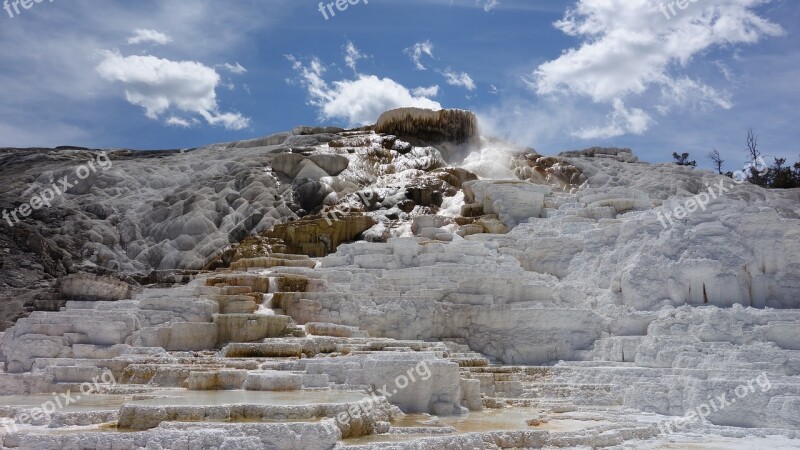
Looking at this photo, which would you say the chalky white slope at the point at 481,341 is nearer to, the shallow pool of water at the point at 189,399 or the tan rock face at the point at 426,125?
the shallow pool of water at the point at 189,399

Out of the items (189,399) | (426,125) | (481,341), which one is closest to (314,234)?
(481,341)

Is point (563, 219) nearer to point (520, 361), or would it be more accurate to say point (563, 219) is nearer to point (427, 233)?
Result: point (427, 233)

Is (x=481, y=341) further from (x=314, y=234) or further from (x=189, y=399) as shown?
(x=314, y=234)

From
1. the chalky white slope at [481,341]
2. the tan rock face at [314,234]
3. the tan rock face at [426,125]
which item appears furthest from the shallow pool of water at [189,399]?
the tan rock face at [426,125]

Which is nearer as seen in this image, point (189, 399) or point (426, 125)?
point (189, 399)

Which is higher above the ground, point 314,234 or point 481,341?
point 314,234

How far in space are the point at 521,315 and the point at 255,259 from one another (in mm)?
6870

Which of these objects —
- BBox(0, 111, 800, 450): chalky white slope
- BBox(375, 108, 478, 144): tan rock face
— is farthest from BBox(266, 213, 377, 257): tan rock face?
BBox(375, 108, 478, 144): tan rock face

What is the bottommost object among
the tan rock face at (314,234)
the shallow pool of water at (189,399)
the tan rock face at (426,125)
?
the shallow pool of water at (189,399)

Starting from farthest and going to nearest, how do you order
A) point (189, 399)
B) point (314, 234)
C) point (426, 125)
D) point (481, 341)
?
point (426, 125), point (314, 234), point (481, 341), point (189, 399)

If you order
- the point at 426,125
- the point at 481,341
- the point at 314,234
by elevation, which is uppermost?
the point at 426,125

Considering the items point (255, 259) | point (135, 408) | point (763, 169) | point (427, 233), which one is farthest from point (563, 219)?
point (763, 169)

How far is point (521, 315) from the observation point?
13430 millimetres

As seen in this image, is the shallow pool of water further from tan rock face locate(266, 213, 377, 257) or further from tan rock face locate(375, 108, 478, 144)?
tan rock face locate(375, 108, 478, 144)
